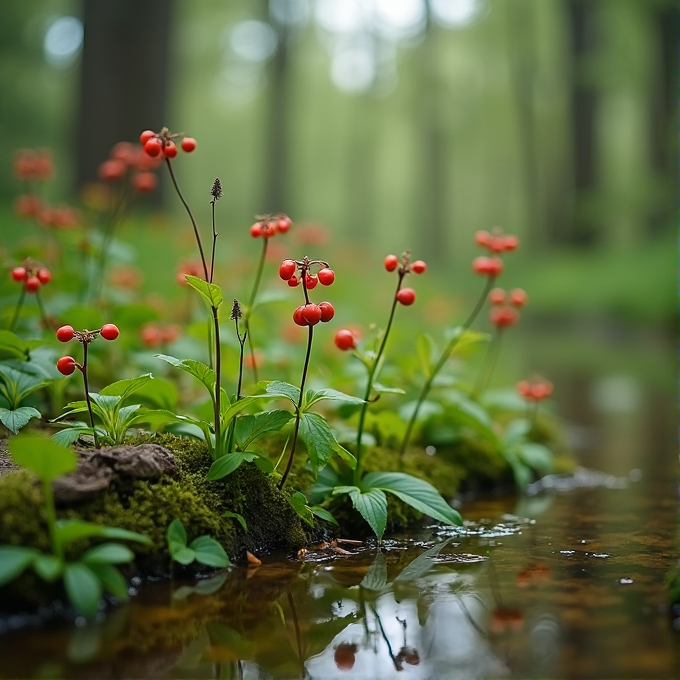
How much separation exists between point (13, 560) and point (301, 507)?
105 cm

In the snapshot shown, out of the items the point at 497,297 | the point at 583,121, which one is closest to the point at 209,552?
the point at 497,297

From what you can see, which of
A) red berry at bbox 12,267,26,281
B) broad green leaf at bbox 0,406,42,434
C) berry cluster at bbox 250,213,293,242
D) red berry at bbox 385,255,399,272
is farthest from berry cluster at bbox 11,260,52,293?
red berry at bbox 385,255,399,272

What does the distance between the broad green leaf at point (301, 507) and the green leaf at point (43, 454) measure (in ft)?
3.04

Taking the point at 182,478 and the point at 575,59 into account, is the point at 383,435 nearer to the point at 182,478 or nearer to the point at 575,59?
the point at 182,478

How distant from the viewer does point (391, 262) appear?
2.81m

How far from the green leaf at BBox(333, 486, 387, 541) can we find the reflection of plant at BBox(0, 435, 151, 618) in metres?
0.84

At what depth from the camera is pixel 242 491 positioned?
Answer: 9.17ft

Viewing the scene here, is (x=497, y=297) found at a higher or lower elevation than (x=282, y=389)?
higher

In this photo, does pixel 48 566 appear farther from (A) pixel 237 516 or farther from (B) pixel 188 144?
(B) pixel 188 144

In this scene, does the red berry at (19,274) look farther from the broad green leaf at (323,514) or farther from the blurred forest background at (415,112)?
the blurred forest background at (415,112)

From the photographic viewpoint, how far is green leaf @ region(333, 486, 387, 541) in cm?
272

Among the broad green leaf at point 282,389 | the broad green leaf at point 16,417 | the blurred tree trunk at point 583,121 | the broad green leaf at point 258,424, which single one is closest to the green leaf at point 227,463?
the broad green leaf at point 258,424

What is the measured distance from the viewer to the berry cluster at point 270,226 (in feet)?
9.38

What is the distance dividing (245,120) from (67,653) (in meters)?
35.7
